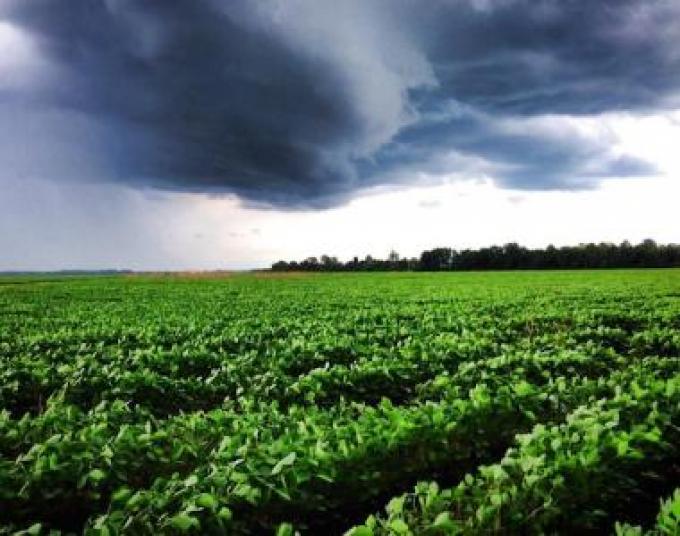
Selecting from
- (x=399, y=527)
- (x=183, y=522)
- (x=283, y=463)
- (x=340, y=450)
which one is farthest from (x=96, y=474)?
(x=399, y=527)

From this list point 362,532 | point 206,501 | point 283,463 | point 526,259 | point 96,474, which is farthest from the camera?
point 526,259

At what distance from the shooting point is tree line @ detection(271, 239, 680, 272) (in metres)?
128

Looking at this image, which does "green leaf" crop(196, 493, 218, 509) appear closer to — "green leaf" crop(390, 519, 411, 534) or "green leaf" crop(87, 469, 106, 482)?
"green leaf" crop(87, 469, 106, 482)

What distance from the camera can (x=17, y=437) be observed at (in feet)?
23.6

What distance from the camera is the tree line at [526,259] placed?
12756cm

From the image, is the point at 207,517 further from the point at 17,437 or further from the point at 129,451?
the point at 17,437

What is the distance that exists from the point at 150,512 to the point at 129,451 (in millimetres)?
1601

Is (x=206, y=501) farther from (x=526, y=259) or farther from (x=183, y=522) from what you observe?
(x=526, y=259)

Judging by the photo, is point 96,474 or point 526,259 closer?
point 96,474

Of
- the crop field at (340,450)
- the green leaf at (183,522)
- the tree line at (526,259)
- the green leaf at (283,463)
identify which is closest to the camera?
the green leaf at (183,522)

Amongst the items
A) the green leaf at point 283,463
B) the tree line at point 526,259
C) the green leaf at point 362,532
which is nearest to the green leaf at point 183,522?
the green leaf at point 283,463

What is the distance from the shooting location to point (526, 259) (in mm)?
132875

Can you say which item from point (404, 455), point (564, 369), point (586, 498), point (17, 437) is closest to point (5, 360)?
point (17, 437)

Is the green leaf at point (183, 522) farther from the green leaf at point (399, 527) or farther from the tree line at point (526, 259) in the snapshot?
the tree line at point (526, 259)
